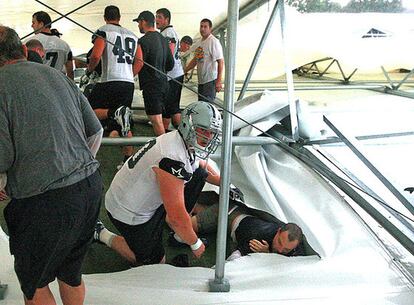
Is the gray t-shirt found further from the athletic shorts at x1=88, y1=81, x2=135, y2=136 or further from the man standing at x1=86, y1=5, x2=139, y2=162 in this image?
the athletic shorts at x1=88, y1=81, x2=135, y2=136

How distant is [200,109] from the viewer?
2291 mm

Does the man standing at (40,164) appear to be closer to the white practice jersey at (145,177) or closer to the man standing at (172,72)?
the white practice jersey at (145,177)

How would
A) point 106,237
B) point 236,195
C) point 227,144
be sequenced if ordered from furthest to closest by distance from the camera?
point 236,195 < point 106,237 < point 227,144

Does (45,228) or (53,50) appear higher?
(53,50)

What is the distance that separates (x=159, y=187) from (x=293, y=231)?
2.32 feet

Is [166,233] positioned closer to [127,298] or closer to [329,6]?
[127,298]

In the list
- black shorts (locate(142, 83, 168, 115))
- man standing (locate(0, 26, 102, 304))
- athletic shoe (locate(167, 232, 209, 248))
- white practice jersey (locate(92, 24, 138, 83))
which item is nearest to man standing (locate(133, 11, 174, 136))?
black shorts (locate(142, 83, 168, 115))

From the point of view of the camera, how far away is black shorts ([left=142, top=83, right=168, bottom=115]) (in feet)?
13.4

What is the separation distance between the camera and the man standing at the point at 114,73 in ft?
12.4

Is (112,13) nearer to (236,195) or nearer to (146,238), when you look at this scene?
(236,195)

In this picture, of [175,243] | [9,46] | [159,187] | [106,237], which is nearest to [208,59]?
[175,243]

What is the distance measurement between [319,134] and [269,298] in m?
1.87

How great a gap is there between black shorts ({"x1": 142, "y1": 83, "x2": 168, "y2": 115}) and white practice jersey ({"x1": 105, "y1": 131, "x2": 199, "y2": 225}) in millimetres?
1690

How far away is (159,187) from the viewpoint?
2248mm
